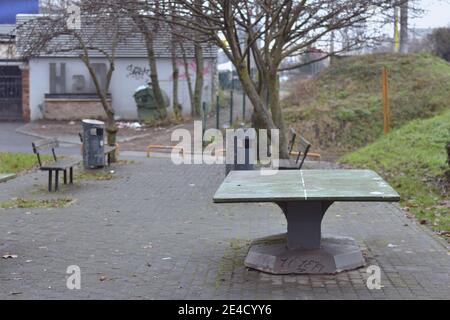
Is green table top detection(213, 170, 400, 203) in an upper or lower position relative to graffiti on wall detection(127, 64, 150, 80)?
lower

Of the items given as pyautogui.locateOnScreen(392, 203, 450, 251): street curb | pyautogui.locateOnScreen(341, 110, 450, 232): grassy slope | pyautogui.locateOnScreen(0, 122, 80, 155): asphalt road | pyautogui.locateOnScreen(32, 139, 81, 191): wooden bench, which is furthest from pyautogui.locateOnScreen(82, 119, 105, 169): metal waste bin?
pyautogui.locateOnScreen(392, 203, 450, 251): street curb

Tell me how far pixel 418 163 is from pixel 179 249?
8.55 m

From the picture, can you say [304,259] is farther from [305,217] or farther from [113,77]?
[113,77]

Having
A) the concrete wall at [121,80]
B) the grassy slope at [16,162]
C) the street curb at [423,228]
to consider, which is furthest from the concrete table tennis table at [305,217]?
the concrete wall at [121,80]

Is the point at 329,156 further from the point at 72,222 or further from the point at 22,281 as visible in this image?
the point at 22,281

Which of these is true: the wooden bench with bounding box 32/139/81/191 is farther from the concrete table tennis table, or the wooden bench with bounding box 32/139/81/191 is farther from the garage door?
the garage door

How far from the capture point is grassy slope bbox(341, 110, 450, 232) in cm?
1120

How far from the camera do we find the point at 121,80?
1382 inches

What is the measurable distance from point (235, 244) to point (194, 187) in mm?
5445

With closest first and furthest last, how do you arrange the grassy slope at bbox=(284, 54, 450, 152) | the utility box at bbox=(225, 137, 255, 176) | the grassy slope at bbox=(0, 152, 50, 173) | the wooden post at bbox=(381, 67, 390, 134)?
the utility box at bbox=(225, 137, 255, 176)
the grassy slope at bbox=(0, 152, 50, 173)
the wooden post at bbox=(381, 67, 390, 134)
the grassy slope at bbox=(284, 54, 450, 152)

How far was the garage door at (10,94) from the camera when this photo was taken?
3631 cm

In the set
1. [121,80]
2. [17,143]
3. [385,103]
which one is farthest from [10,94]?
[385,103]

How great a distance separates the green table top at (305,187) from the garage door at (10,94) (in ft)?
95.4

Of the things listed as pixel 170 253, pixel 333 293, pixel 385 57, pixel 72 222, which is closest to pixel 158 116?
pixel 385 57
